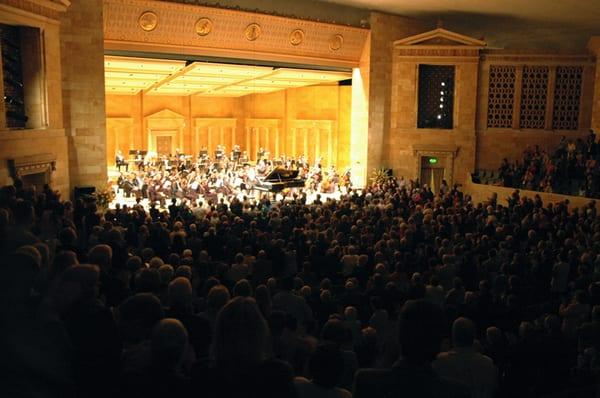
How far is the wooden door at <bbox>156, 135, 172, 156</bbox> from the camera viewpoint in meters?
29.0

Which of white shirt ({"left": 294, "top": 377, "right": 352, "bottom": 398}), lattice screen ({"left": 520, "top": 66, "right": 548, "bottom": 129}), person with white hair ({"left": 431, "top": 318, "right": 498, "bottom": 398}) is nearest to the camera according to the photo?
white shirt ({"left": 294, "top": 377, "right": 352, "bottom": 398})

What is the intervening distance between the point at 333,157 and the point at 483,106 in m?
8.29

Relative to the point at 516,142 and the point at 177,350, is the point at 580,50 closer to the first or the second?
the point at 516,142

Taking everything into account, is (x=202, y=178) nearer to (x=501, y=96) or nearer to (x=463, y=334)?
(x=501, y=96)

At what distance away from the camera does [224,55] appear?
67.1 ft

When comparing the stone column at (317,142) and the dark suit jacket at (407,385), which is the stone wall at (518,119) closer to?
the stone column at (317,142)

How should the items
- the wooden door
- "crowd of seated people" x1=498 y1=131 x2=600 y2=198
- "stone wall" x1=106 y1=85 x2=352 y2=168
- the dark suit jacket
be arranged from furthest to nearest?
the wooden door
"stone wall" x1=106 y1=85 x2=352 y2=168
"crowd of seated people" x1=498 y1=131 x2=600 y2=198
the dark suit jacket

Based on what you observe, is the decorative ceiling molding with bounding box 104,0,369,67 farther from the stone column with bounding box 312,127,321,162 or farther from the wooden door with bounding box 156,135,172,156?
the wooden door with bounding box 156,135,172,156

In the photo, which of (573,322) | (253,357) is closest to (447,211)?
(573,322)

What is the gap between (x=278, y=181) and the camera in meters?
20.5

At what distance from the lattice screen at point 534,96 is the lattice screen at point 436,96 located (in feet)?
9.42

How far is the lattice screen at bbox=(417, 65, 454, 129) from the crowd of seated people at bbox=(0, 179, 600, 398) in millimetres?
12362

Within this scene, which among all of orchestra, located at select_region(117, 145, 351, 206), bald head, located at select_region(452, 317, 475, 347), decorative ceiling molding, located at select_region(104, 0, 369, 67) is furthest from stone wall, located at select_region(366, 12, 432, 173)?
bald head, located at select_region(452, 317, 475, 347)

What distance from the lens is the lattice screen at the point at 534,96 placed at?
2345 centimetres
